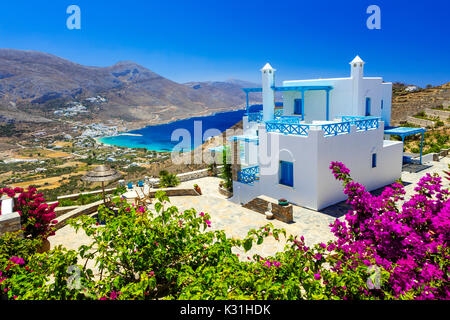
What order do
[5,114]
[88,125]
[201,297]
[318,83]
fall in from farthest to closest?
1. [88,125]
2. [5,114]
3. [318,83]
4. [201,297]

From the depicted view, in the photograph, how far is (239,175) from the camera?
50.4 feet

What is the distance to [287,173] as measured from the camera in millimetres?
13039

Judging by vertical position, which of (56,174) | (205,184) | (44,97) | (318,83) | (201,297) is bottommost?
(56,174)

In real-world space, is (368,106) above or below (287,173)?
above

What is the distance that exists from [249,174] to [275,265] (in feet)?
35.7

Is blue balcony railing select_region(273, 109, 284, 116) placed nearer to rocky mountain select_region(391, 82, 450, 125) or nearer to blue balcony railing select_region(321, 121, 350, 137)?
blue balcony railing select_region(321, 121, 350, 137)

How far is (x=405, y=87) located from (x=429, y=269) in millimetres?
62914

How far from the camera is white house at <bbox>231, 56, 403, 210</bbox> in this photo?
11961 millimetres

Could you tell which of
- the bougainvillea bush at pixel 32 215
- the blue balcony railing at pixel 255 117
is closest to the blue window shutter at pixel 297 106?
the blue balcony railing at pixel 255 117

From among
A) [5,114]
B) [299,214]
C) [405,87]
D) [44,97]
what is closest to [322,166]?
[299,214]

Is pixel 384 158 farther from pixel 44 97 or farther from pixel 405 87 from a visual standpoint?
pixel 44 97

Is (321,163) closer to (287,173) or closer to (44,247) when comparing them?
(287,173)

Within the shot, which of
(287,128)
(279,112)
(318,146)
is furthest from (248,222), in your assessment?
(279,112)

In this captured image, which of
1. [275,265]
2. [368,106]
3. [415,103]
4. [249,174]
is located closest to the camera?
[275,265]
